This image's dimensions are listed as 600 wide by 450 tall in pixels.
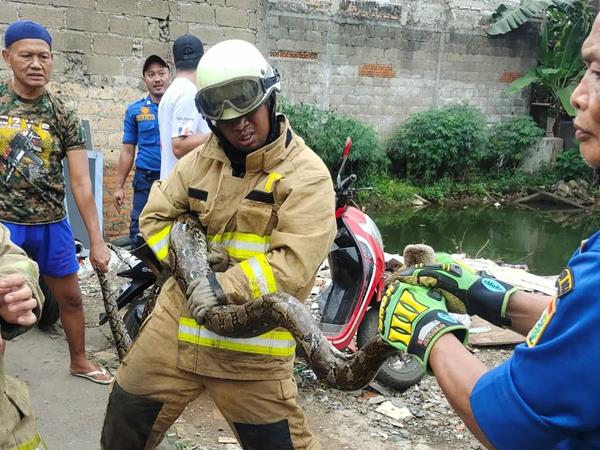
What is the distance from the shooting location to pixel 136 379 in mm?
2531

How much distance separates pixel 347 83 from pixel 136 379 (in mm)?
11670

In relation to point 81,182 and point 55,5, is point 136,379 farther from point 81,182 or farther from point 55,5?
point 55,5

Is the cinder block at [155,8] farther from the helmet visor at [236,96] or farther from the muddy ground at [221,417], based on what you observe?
the helmet visor at [236,96]

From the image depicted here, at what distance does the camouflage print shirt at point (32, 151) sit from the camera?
368cm

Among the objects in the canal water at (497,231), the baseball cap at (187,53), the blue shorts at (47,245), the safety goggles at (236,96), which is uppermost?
the baseball cap at (187,53)

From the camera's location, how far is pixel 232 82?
246 centimetres

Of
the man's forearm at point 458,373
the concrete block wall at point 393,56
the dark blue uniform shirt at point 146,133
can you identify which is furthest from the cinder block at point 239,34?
the man's forearm at point 458,373

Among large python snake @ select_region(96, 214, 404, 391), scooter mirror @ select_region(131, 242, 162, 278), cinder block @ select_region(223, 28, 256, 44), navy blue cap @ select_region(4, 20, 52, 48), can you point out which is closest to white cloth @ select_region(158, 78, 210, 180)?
navy blue cap @ select_region(4, 20, 52, 48)

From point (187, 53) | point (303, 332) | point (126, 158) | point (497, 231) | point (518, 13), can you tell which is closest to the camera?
point (303, 332)

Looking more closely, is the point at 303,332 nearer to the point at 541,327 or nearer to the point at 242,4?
the point at 541,327

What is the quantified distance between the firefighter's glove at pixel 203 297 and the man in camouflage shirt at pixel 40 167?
5.93 ft

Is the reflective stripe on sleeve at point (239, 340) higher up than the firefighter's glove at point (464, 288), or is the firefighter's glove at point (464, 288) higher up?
the firefighter's glove at point (464, 288)

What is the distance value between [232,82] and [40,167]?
1.91m

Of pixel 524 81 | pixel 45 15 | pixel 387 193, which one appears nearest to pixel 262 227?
pixel 45 15
